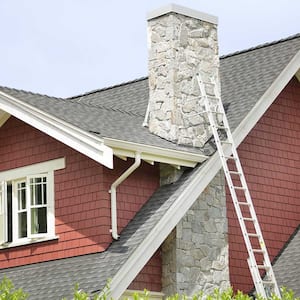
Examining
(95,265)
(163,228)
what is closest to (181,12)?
(163,228)

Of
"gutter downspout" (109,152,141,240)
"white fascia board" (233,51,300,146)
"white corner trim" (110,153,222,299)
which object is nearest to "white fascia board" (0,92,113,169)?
"gutter downspout" (109,152,141,240)

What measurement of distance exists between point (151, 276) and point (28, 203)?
2.81 meters

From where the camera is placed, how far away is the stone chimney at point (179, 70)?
1961 cm

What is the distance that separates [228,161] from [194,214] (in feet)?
4.66

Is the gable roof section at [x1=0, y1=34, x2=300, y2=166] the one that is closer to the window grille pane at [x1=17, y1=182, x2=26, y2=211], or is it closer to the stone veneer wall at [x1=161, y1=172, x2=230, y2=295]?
the stone veneer wall at [x1=161, y1=172, x2=230, y2=295]

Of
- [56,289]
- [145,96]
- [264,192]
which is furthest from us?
[145,96]

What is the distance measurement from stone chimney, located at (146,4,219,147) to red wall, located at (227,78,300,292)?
4.42ft

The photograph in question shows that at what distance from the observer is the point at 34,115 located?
742 inches

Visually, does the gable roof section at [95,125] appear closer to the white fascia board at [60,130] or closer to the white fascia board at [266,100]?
the white fascia board at [60,130]

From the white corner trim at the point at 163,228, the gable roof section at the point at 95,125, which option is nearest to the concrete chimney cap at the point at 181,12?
the gable roof section at the point at 95,125

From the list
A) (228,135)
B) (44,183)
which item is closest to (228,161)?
(228,135)

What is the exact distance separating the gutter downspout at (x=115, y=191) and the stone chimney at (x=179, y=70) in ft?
4.75

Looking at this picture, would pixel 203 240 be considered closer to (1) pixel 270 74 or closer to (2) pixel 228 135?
(2) pixel 228 135

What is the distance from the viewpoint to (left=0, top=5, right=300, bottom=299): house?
18.1 meters
